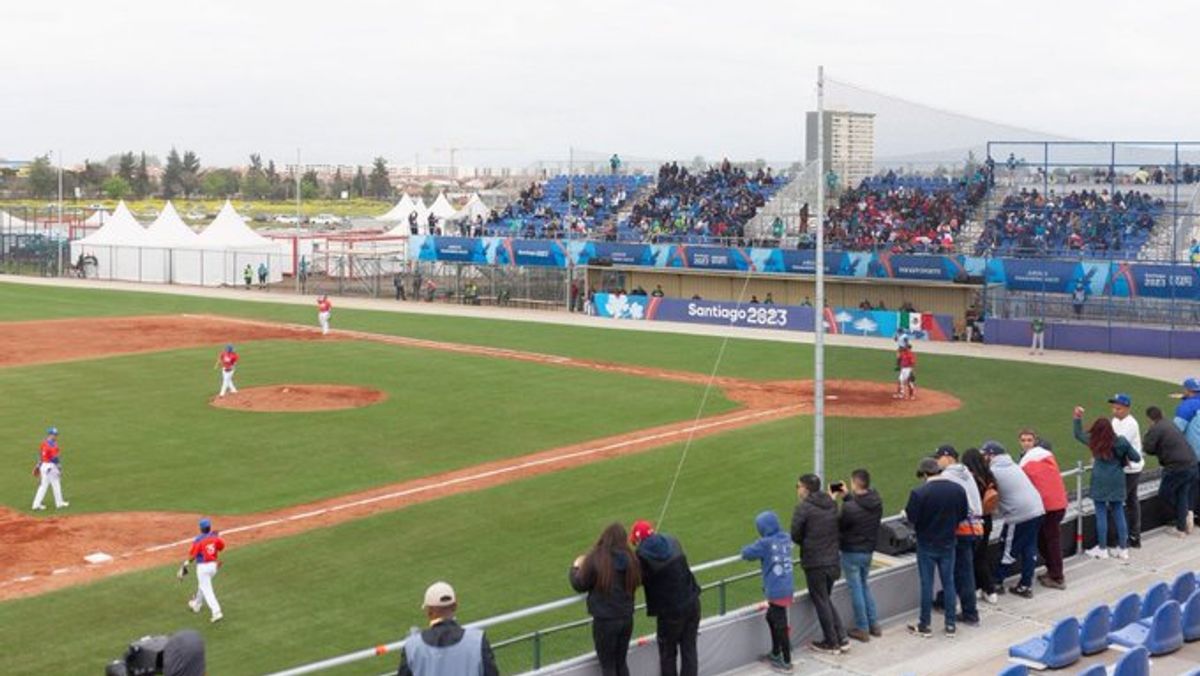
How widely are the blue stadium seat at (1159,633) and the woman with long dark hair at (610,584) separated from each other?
4.68 meters

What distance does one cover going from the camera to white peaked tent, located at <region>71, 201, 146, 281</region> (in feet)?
237

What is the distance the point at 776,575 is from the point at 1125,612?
3.35m

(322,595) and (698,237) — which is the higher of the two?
(698,237)

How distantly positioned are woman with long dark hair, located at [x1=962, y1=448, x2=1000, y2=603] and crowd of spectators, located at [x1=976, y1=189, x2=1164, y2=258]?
3275 cm

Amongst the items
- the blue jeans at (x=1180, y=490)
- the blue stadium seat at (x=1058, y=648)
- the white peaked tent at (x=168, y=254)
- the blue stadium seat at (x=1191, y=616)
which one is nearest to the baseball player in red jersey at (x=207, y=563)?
the blue stadium seat at (x=1058, y=648)

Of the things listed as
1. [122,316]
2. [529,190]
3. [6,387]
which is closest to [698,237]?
[529,190]

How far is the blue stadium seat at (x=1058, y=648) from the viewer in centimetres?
1124

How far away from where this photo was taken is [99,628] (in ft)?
48.1

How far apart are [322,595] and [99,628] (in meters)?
2.58

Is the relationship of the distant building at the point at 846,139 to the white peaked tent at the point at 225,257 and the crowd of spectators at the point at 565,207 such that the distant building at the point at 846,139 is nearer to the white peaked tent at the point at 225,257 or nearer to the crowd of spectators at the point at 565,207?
the crowd of spectators at the point at 565,207

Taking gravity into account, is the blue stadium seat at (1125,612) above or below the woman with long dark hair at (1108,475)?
below

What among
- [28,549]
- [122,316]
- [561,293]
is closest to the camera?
[28,549]

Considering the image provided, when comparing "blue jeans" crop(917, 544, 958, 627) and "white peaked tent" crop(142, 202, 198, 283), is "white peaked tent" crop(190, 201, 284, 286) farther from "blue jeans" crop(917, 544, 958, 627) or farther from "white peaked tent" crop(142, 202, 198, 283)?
"blue jeans" crop(917, 544, 958, 627)

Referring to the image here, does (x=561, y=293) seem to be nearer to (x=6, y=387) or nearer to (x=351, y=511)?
(x=6, y=387)
